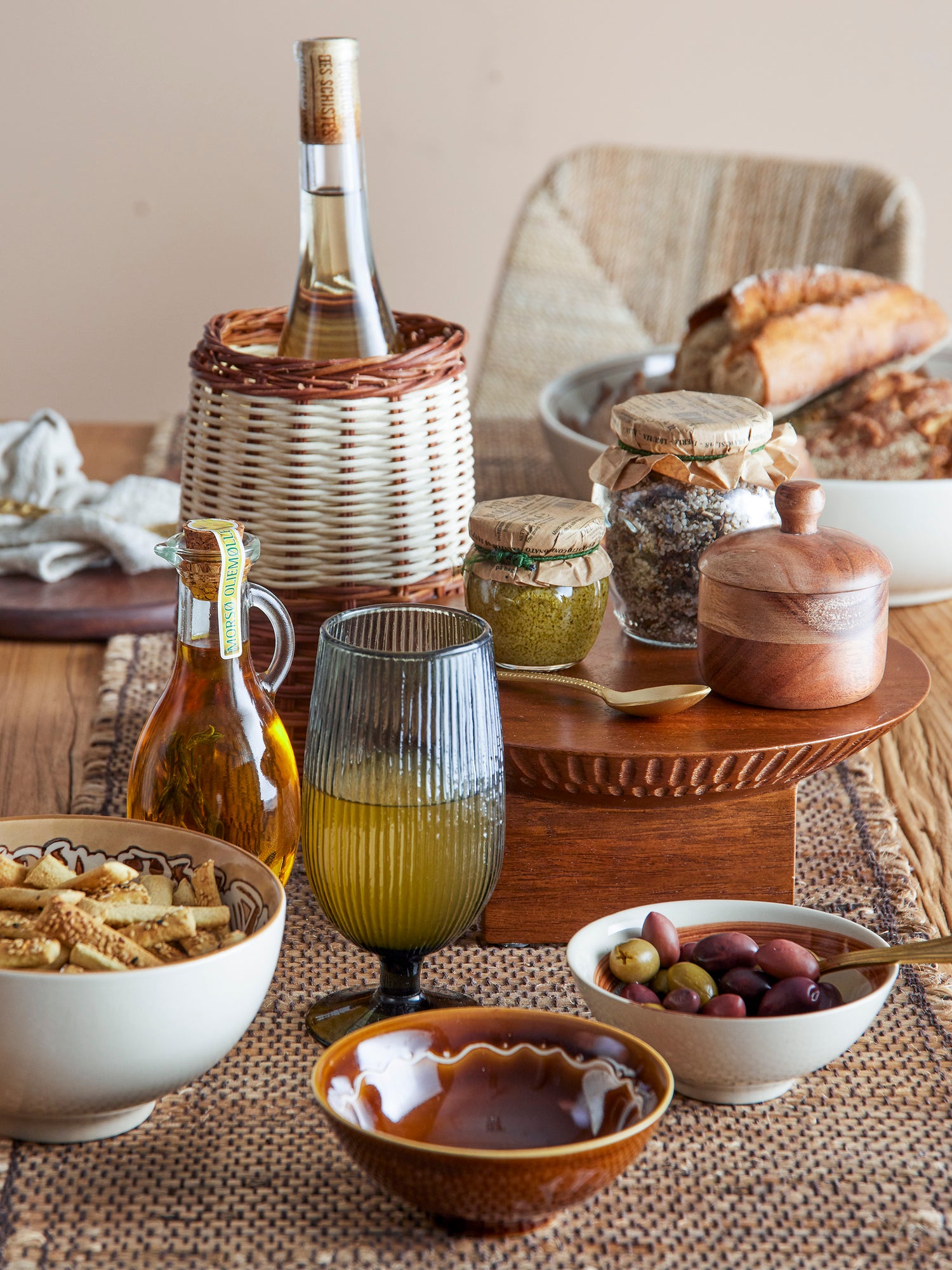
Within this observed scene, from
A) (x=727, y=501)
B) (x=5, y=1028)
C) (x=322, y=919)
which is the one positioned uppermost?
(x=727, y=501)

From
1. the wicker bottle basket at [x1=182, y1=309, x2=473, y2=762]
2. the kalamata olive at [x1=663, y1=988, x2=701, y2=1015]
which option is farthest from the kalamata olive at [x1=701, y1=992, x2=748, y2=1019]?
the wicker bottle basket at [x1=182, y1=309, x2=473, y2=762]

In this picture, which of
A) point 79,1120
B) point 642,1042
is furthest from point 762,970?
point 79,1120

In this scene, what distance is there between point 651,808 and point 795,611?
0.13 m

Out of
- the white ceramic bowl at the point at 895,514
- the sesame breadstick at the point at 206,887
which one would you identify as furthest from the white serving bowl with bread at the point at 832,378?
the sesame breadstick at the point at 206,887

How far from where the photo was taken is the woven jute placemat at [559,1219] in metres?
0.51

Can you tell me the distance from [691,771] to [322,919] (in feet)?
0.73

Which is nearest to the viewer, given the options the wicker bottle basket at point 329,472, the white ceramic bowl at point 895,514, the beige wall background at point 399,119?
the wicker bottle basket at point 329,472

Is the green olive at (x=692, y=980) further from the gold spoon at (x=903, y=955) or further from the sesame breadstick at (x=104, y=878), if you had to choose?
the sesame breadstick at (x=104, y=878)

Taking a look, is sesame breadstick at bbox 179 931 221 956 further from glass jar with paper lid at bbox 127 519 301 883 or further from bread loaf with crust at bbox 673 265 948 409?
bread loaf with crust at bbox 673 265 948 409

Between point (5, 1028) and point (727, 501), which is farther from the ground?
point (727, 501)

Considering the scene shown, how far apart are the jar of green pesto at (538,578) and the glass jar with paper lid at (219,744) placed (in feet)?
0.39

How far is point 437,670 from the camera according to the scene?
590mm

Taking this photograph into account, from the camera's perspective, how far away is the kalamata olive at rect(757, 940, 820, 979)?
1.98 feet

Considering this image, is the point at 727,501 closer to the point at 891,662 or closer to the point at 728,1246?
the point at 891,662
